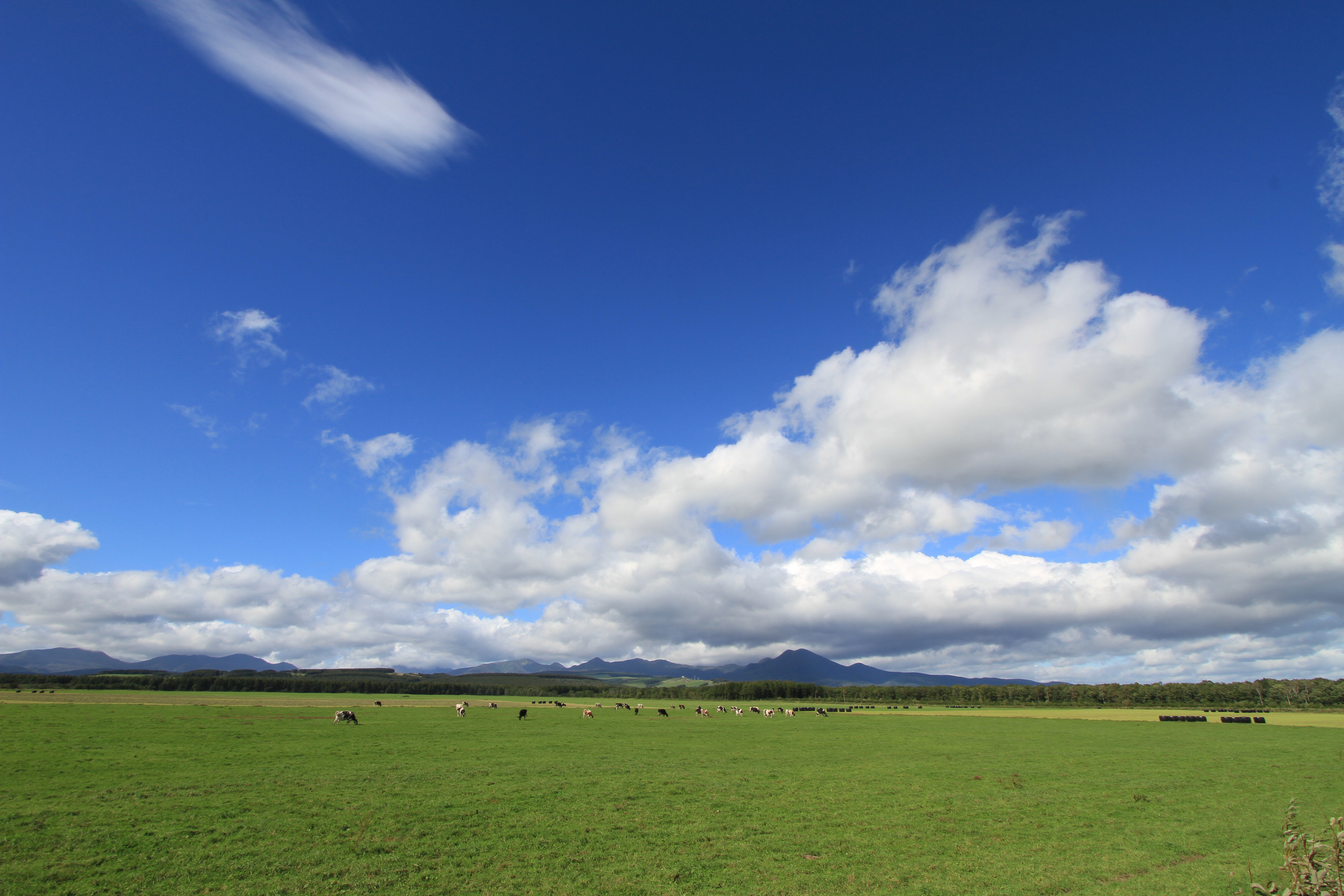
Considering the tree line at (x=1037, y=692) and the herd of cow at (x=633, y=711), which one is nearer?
the herd of cow at (x=633, y=711)

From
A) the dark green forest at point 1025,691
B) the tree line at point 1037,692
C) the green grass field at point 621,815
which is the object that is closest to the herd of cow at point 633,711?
the green grass field at point 621,815

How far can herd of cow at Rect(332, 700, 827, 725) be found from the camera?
56.9 metres

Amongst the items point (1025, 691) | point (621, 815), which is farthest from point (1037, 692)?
point (621, 815)

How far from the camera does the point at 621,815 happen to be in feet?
67.3

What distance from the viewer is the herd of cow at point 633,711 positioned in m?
56.9

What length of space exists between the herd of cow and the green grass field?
50.4 feet

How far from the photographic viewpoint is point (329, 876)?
568 inches

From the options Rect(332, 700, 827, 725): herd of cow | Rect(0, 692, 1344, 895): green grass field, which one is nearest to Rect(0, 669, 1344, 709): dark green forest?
Rect(332, 700, 827, 725): herd of cow

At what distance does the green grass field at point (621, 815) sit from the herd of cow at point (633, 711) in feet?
50.4

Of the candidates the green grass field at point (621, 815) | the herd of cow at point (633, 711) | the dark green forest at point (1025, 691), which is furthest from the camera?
A: the dark green forest at point (1025, 691)

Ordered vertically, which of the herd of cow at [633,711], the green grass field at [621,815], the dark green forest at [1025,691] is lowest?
the dark green forest at [1025,691]

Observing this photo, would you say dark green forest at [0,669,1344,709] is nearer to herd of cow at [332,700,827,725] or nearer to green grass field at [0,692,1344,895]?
herd of cow at [332,700,827,725]

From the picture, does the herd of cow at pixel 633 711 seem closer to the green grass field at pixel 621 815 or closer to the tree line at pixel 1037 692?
the green grass field at pixel 621 815

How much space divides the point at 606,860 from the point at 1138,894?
1276 centimetres
